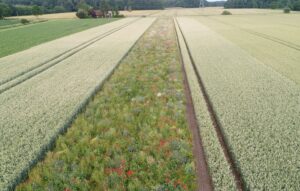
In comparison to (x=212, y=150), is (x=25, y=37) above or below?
below

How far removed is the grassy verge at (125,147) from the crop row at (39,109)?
1.11ft

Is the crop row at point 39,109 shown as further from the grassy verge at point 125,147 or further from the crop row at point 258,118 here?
the crop row at point 258,118

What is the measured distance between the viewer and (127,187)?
4.77 meters

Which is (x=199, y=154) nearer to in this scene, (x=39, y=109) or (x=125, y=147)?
(x=125, y=147)

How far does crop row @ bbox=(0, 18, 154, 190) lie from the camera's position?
568 cm

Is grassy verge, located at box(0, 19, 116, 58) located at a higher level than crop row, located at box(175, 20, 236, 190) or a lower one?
lower

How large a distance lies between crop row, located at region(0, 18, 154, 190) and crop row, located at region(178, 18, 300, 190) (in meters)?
4.44

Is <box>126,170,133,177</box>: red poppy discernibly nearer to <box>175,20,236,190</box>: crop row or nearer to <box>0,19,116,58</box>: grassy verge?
<box>175,20,236,190</box>: crop row

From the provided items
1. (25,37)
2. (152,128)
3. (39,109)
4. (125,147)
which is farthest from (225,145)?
(25,37)

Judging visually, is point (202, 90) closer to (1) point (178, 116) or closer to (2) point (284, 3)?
(1) point (178, 116)

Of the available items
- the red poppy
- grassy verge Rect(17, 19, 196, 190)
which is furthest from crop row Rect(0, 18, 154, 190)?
the red poppy

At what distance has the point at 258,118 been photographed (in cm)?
726

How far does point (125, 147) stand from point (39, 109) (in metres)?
3.88

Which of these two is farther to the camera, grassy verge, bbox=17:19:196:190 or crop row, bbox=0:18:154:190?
crop row, bbox=0:18:154:190
